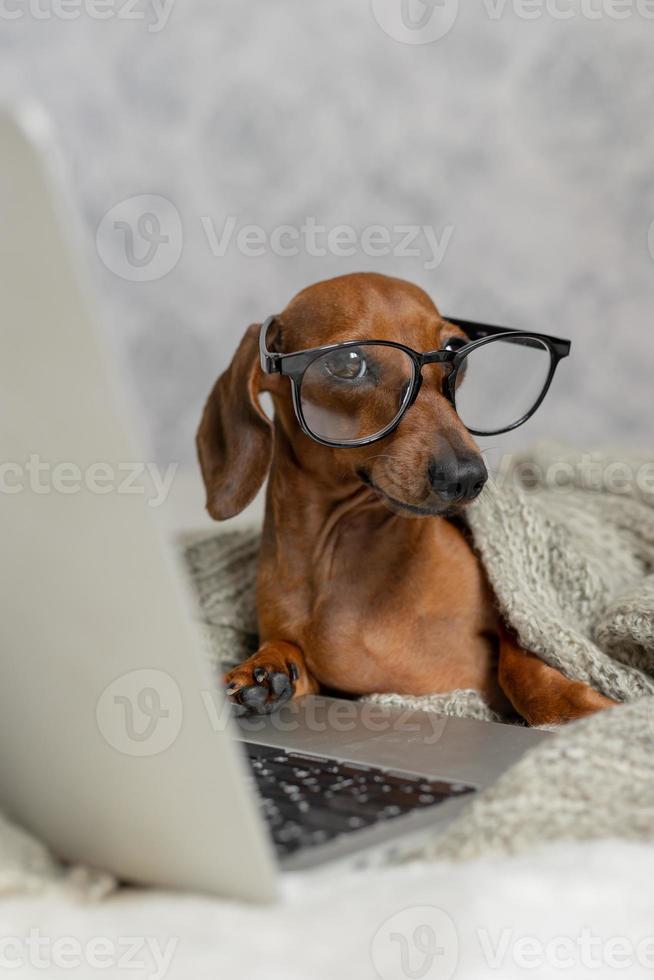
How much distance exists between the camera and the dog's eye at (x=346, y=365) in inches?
48.3

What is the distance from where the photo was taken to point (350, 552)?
1377 millimetres

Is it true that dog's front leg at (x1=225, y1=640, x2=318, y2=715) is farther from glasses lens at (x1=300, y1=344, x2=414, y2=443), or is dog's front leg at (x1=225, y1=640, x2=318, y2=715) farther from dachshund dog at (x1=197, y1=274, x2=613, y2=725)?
glasses lens at (x1=300, y1=344, x2=414, y2=443)

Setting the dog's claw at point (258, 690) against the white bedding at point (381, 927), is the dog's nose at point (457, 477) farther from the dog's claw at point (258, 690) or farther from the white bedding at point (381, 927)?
the white bedding at point (381, 927)

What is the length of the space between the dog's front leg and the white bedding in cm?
48

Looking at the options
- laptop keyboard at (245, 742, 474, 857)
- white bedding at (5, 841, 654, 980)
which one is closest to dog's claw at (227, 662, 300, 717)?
laptop keyboard at (245, 742, 474, 857)

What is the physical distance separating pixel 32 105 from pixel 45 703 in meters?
0.35

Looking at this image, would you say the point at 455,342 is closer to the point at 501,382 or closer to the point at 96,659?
the point at 501,382

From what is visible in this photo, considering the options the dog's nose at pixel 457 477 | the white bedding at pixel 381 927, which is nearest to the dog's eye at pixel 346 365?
the dog's nose at pixel 457 477

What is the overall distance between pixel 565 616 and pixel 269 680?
14.8 inches

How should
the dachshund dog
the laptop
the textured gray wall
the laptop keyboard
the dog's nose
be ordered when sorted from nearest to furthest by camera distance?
the laptop → the laptop keyboard → the dog's nose → the dachshund dog → the textured gray wall

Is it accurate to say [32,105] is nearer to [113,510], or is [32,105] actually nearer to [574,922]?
[113,510]

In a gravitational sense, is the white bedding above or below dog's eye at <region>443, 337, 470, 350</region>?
below

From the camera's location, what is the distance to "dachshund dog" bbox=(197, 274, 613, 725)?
4.25 feet

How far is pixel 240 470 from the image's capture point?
138 centimetres
